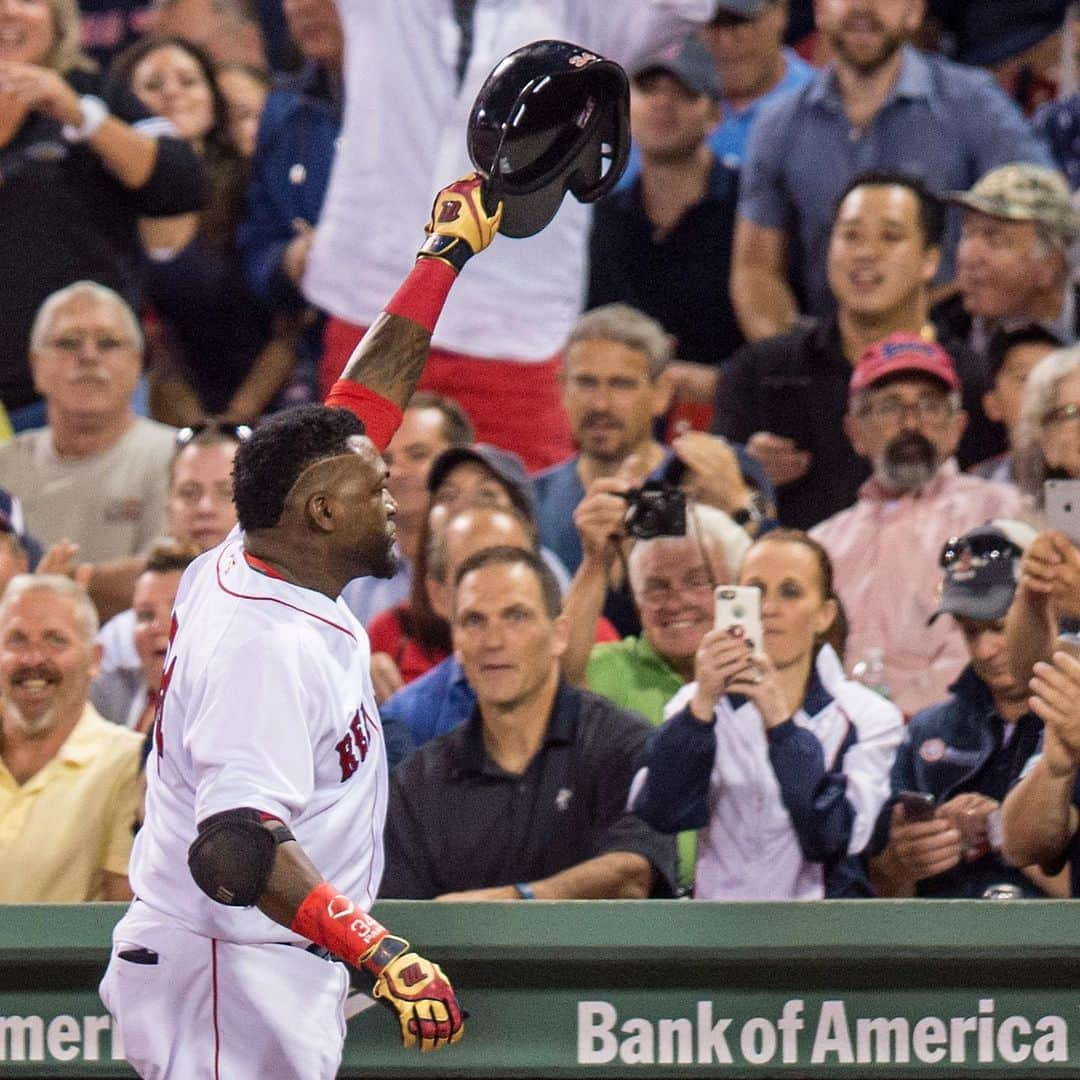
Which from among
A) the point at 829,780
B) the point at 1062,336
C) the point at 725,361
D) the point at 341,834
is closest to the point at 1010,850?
the point at 829,780

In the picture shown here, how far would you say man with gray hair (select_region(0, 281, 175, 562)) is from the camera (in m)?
6.61

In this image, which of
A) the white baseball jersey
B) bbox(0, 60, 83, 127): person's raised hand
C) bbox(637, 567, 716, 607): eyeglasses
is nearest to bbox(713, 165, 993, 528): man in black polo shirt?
bbox(637, 567, 716, 607): eyeglasses

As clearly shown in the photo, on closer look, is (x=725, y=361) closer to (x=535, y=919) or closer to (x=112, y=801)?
(x=112, y=801)

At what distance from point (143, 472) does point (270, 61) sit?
315 centimetres

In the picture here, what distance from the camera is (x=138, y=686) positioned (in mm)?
5992

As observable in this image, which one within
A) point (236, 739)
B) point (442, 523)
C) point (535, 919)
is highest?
point (442, 523)

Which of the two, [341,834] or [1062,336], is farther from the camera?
[1062,336]

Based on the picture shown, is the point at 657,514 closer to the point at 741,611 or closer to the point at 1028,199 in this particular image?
the point at 741,611

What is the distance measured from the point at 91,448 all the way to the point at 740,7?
8.65 ft

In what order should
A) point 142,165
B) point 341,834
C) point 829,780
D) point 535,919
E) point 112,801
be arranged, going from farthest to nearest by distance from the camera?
1. point 142,165
2. point 112,801
3. point 829,780
4. point 535,919
5. point 341,834

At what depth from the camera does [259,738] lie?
318 centimetres

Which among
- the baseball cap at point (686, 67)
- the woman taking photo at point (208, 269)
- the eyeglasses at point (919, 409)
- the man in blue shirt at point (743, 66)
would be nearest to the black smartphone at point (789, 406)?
the eyeglasses at point (919, 409)

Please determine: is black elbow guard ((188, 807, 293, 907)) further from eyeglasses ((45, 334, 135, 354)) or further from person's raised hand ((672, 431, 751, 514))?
eyeglasses ((45, 334, 135, 354))

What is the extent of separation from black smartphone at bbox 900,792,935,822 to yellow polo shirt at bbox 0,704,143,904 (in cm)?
172
